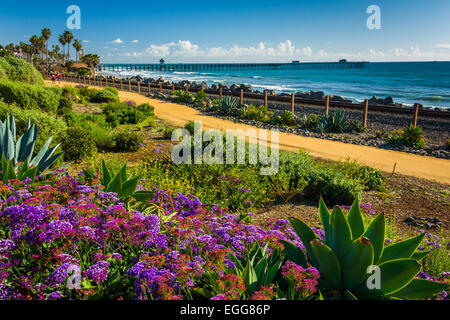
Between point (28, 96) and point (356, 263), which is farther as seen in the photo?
point (28, 96)

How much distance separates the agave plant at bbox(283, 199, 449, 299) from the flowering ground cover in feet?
0.60

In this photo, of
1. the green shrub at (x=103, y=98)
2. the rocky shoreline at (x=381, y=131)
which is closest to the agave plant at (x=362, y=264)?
the rocky shoreline at (x=381, y=131)

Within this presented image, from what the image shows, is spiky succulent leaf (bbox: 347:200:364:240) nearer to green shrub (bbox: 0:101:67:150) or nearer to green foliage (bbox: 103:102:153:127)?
green shrub (bbox: 0:101:67:150)

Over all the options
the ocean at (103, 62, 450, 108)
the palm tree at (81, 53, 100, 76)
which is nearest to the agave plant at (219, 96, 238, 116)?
the ocean at (103, 62, 450, 108)

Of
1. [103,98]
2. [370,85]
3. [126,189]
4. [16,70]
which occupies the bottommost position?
[126,189]

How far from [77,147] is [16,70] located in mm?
11107

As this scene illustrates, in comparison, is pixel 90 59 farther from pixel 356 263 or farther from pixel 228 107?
pixel 356 263

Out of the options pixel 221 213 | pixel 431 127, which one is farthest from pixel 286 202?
pixel 431 127

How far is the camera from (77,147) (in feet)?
28.5

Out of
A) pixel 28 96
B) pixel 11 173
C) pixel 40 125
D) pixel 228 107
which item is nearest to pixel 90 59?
pixel 228 107

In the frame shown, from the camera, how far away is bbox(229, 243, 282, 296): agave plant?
2.63 meters

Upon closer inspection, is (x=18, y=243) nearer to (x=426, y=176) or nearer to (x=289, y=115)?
(x=426, y=176)

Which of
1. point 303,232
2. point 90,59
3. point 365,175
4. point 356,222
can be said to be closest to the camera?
point 356,222

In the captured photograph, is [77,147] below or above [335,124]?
below
